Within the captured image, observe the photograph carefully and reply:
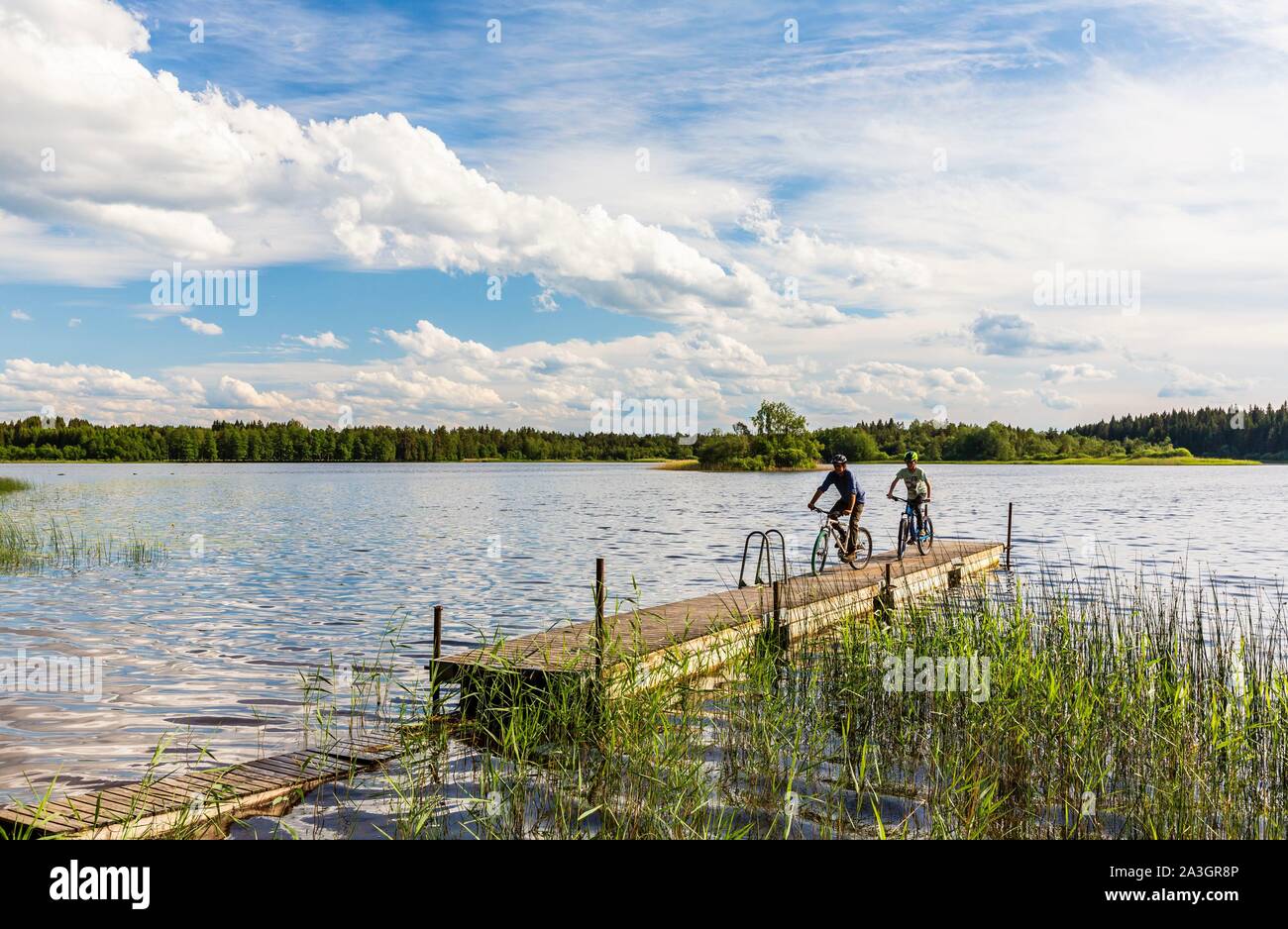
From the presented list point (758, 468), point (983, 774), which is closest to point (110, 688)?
point (983, 774)

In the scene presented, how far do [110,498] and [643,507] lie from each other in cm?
3092

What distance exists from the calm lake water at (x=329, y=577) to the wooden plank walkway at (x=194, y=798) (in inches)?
60.6

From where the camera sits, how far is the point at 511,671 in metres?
9.33

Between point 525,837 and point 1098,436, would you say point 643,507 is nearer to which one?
point 525,837

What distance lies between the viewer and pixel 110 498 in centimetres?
5400

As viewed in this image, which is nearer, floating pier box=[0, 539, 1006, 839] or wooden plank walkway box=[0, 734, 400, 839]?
wooden plank walkway box=[0, 734, 400, 839]

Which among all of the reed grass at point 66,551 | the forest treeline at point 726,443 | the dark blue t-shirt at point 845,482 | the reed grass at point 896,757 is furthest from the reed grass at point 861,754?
the forest treeline at point 726,443

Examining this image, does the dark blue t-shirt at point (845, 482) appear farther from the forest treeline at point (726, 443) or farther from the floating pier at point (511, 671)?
the forest treeline at point (726, 443)

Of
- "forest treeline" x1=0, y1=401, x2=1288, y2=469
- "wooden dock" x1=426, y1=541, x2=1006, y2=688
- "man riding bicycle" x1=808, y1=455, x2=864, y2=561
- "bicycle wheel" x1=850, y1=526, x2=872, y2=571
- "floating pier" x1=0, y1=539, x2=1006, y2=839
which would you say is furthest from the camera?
"forest treeline" x1=0, y1=401, x2=1288, y2=469

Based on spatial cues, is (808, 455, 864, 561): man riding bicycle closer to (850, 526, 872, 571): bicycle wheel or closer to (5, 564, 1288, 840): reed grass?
(850, 526, 872, 571): bicycle wheel

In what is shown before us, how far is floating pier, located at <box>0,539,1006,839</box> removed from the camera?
21.1 feet

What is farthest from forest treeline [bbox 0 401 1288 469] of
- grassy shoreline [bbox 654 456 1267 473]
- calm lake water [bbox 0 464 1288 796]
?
calm lake water [bbox 0 464 1288 796]

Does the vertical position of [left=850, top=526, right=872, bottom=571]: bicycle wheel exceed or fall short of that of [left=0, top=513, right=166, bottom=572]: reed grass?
it exceeds it

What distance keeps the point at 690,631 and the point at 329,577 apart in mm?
13935
